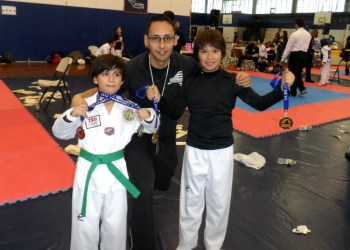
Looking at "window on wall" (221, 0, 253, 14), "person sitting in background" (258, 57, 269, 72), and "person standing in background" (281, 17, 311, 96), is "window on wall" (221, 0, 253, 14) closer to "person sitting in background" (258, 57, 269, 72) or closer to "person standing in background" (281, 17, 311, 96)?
"person sitting in background" (258, 57, 269, 72)

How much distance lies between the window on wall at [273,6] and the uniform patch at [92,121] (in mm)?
30627

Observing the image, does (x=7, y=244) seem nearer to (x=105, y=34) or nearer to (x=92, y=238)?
(x=92, y=238)

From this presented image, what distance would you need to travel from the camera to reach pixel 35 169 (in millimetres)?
3920

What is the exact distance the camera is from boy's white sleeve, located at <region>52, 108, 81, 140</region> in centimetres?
197

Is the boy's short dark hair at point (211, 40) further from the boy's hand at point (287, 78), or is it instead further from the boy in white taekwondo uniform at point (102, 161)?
the boy in white taekwondo uniform at point (102, 161)

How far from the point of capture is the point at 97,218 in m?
2.09

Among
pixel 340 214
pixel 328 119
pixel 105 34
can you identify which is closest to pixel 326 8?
pixel 105 34

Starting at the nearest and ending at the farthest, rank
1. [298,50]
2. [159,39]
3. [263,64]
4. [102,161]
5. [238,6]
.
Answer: [102,161] < [159,39] < [298,50] < [263,64] < [238,6]

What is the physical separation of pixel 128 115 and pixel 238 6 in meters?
34.0

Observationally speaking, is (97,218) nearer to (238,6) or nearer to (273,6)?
(273,6)

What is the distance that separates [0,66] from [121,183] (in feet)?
42.9

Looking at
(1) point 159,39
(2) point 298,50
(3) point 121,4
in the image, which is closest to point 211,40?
(1) point 159,39

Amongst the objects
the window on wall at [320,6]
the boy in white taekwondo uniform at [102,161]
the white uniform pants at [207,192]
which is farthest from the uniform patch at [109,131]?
the window on wall at [320,6]

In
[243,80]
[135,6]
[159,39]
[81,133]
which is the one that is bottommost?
[81,133]
